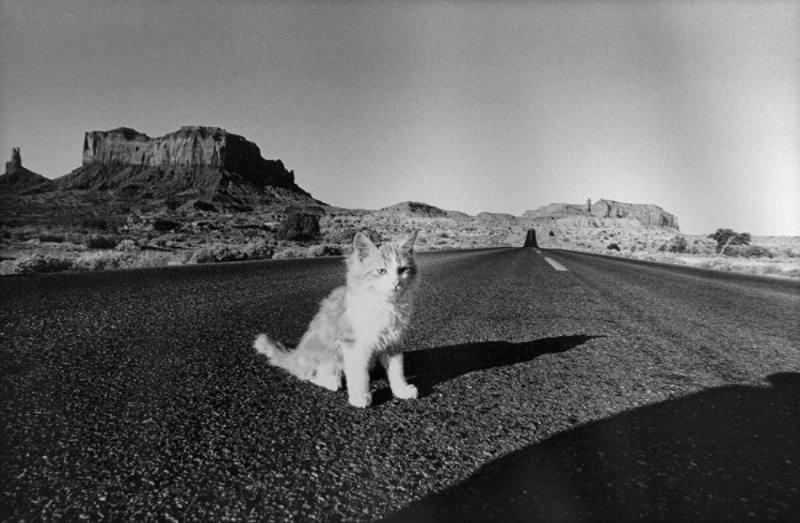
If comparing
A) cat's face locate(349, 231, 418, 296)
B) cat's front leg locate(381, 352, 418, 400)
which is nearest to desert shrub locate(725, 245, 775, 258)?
cat's face locate(349, 231, 418, 296)

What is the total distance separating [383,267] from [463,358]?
1017mm

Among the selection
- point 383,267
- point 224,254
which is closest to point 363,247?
point 383,267

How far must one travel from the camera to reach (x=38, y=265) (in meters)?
9.09

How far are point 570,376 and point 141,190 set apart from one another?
135m

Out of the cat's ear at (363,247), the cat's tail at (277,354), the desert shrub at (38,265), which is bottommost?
the desert shrub at (38,265)

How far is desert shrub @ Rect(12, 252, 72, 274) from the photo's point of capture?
8.81 metres

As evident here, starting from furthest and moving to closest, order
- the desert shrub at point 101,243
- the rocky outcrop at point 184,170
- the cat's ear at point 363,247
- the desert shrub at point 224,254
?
the rocky outcrop at point 184,170, the desert shrub at point 101,243, the desert shrub at point 224,254, the cat's ear at point 363,247

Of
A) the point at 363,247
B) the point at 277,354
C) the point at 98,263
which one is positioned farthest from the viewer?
the point at 98,263

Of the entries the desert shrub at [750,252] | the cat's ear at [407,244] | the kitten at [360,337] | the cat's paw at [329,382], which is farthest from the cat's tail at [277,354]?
the desert shrub at [750,252]

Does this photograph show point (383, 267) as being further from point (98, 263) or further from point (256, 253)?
point (256, 253)

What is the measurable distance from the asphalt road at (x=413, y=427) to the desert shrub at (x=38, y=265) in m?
6.20

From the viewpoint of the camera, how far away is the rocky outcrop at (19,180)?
90625mm

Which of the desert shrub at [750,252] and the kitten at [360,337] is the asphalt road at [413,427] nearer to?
the kitten at [360,337]

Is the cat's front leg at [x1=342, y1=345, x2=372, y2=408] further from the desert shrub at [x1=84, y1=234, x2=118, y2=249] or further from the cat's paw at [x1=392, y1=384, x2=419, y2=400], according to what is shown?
the desert shrub at [x1=84, y1=234, x2=118, y2=249]
